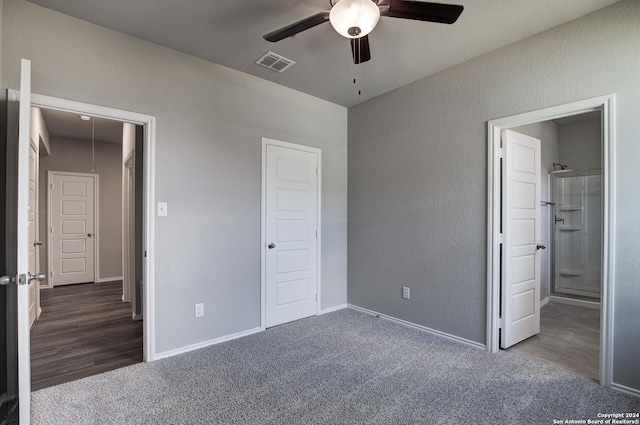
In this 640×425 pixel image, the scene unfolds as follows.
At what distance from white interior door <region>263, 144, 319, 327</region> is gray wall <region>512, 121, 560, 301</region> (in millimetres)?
3184

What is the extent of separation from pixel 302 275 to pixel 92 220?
4.77 meters

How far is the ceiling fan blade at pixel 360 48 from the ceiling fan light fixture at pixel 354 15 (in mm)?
296

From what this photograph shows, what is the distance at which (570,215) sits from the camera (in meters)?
4.66

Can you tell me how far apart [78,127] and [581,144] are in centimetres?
781

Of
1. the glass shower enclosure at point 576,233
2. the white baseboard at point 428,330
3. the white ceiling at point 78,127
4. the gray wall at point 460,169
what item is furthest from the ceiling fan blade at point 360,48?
the glass shower enclosure at point 576,233

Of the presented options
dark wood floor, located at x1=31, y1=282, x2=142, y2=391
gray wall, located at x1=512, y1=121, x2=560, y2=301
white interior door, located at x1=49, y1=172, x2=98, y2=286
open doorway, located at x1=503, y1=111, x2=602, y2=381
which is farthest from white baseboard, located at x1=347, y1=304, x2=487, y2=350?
white interior door, located at x1=49, y1=172, x2=98, y2=286

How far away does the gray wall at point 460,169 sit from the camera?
7.16ft

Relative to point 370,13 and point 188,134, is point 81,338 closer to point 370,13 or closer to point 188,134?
point 188,134

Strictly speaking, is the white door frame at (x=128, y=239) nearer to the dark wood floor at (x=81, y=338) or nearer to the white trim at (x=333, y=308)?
the dark wood floor at (x=81, y=338)

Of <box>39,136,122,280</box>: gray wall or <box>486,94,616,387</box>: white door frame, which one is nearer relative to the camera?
<box>486,94,616,387</box>: white door frame

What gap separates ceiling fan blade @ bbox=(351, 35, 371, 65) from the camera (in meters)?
2.00

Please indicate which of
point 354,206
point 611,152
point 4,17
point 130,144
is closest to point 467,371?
point 611,152

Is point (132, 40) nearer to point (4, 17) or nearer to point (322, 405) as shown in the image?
point (4, 17)

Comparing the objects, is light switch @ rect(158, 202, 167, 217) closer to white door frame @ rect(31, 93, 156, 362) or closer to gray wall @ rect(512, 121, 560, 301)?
white door frame @ rect(31, 93, 156, 362)
